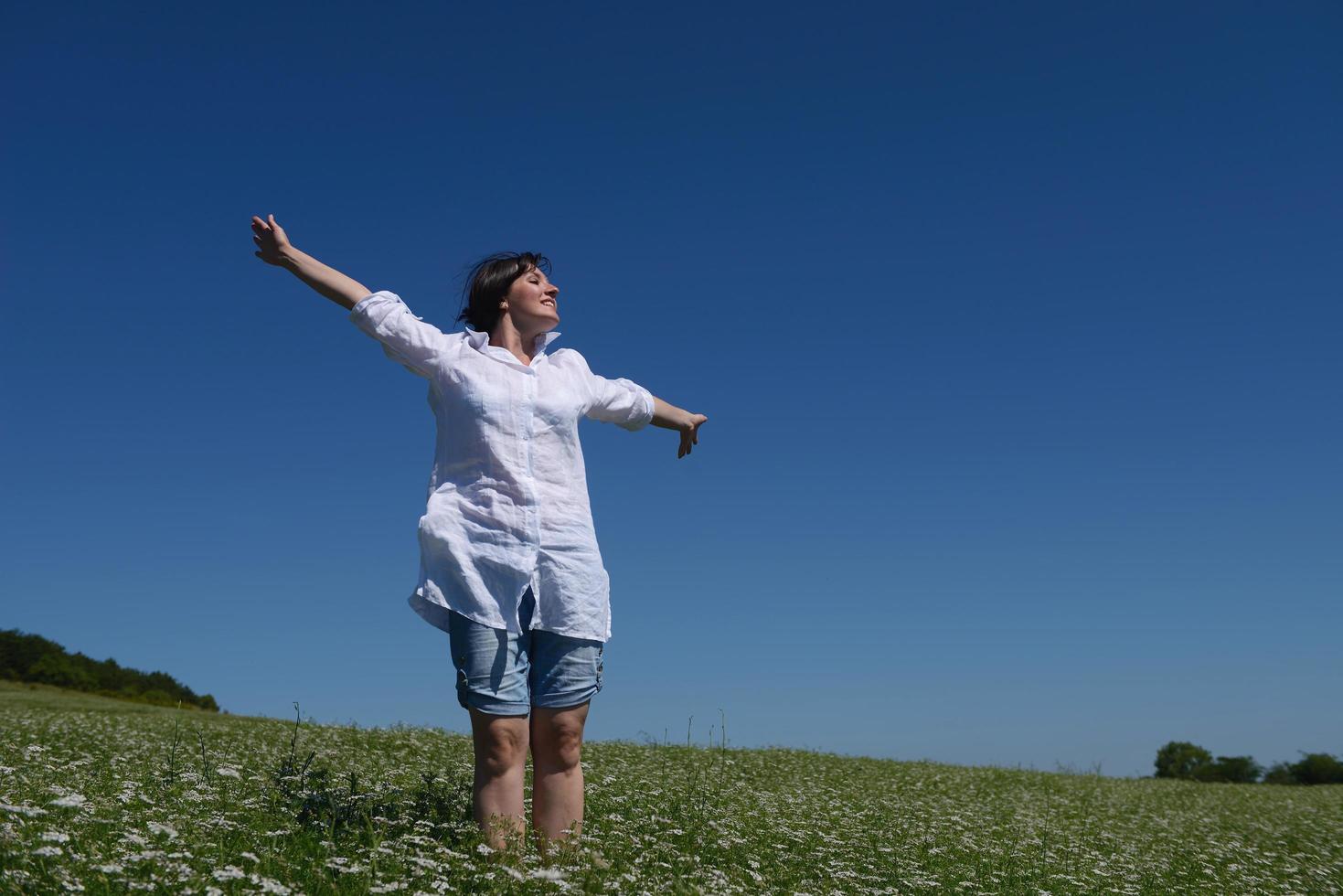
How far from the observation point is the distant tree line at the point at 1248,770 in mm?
28875

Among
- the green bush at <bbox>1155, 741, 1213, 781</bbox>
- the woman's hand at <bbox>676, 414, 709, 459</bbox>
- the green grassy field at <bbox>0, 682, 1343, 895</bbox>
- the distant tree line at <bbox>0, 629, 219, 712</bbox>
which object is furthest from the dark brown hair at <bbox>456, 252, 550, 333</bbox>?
the green bush at <bbox>1155, 741, 1213, 781</bbox>

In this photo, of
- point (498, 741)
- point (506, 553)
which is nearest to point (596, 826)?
point (498, 741)

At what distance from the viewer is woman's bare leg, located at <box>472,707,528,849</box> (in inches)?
206

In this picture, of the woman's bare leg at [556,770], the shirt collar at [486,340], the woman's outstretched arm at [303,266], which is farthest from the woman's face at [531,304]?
the woman's bare leg at [556,770]

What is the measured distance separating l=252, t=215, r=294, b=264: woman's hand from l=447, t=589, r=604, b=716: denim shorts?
222 cm

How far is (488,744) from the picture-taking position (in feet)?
17.2

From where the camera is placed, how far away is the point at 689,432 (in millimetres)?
6824

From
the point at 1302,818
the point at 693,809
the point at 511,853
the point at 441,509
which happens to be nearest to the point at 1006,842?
the point at 693,809

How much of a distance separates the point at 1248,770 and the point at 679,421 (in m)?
29.1

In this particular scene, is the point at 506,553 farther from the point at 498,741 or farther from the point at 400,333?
the point at 400,333

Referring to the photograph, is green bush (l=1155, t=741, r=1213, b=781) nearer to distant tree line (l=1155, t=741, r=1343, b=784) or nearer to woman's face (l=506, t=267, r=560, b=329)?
distant tree line (l=1155, t=741, r=1343, b=784)

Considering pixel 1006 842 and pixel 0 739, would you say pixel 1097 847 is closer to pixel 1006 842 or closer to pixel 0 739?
pixel 1006 842

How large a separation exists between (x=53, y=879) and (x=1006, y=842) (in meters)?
8.11

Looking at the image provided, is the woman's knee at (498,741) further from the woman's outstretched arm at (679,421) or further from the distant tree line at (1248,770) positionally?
the distant tree line at (1248,770)
